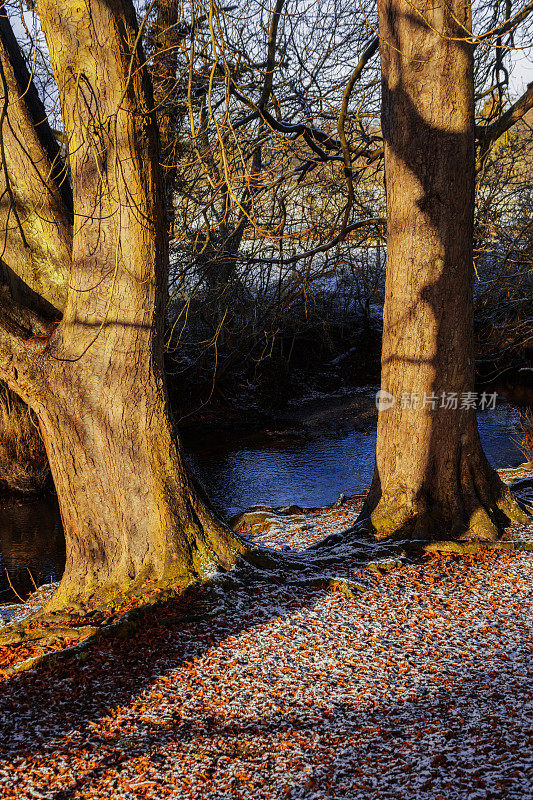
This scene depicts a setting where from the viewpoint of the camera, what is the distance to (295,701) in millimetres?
3270

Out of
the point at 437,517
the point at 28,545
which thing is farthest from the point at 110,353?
the point at 28,545

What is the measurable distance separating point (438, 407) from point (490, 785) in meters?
3.22

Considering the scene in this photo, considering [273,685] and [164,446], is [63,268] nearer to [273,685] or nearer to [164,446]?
[164,446]

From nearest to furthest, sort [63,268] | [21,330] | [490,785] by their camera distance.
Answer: [490,785] → [21,330] → [63,268]

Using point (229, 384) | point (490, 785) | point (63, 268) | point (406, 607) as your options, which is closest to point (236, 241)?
point (63, 268)

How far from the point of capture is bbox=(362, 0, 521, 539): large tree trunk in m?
5.00

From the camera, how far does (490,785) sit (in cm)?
248

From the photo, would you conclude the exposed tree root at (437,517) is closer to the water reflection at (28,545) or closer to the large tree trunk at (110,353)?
the large tree trunk at (110,353)

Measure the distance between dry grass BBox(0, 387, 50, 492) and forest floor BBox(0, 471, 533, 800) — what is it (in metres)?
7.39

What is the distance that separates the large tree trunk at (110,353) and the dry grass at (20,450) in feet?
21.6

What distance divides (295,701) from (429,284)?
331 cm

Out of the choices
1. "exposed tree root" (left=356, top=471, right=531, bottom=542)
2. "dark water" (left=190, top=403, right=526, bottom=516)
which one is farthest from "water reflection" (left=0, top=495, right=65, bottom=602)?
"exposed tree root" (left=356, top=471, right=531, bottom=542)

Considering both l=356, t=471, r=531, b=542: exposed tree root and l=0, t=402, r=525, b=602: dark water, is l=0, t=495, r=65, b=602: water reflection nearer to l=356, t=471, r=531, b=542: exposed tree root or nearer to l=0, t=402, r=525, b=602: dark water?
l=0, t=402, r=525, b=602: dark water

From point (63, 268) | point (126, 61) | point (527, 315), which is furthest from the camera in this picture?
point (527, 315)
